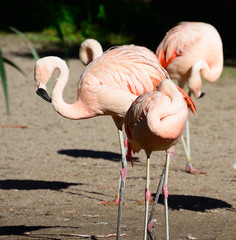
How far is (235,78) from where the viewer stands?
11.2 m

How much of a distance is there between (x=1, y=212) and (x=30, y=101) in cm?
501

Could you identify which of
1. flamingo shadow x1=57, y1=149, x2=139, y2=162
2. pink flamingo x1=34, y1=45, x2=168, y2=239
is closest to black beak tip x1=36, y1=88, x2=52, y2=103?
pink flamingo x1=34, y1=45, x2=168, y2=239

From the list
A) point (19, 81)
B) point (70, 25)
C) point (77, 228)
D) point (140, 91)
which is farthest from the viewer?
point (70, 25)

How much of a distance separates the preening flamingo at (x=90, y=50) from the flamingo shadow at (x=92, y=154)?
1495mm

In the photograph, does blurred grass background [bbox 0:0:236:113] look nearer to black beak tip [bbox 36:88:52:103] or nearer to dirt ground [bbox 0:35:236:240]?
dirt ground [bbox 0:35:236:240]

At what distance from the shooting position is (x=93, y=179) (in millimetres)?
5879

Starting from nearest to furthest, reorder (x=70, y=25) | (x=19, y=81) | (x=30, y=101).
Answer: (x=30, y=101), (x=19, y=81), (x=70, y=25)

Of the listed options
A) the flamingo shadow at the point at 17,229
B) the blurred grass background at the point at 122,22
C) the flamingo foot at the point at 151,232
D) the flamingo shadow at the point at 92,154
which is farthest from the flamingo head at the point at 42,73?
the blurred grass background at the point at 122,22

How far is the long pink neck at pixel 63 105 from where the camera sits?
14.8 feet

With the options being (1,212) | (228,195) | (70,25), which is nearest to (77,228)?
(1,212)

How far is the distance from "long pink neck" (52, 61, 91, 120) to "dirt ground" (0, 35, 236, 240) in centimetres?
84

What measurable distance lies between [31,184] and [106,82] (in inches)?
64.0

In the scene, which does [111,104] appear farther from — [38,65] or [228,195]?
[228,195]

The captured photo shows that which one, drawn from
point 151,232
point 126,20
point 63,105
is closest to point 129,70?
point 63,105
